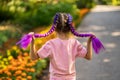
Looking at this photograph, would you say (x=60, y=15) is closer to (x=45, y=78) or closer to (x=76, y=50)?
(x=76, y=50)

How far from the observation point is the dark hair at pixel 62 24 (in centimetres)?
418

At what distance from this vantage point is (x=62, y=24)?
4.18 meters

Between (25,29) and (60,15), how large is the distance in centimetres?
991

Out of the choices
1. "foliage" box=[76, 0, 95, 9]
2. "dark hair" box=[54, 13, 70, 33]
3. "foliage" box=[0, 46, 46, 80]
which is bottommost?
"foliage" box=[0, 46, 46, 80]

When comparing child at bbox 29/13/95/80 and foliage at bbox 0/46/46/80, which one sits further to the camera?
foliage at bbox 0/46/46/80

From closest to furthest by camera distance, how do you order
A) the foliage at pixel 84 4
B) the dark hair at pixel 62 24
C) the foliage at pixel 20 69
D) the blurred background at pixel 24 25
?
the dark hair at pixel 62 24, the foliage at pixel 20 69, the blurred background at pixel 24 25, the foliage at pixel 84 4

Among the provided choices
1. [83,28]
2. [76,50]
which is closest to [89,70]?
[76,50]

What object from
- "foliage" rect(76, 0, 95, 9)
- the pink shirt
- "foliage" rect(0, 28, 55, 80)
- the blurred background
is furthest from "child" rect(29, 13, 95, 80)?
"foliage" rect(76, 0, 95, 9)

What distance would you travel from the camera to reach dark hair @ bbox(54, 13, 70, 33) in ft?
13.7

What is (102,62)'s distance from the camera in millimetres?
9359

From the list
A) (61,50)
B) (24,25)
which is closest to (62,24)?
(61,50)

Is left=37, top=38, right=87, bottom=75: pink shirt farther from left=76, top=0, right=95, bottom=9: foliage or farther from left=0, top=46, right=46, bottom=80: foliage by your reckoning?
left=76, top=0, right=95, bottom=9: foliage

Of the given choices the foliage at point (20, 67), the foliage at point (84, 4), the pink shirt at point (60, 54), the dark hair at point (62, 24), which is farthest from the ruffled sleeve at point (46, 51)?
the foliage at point (84, 4)

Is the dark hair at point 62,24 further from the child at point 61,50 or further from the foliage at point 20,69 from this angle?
the foliage at point 20,69
